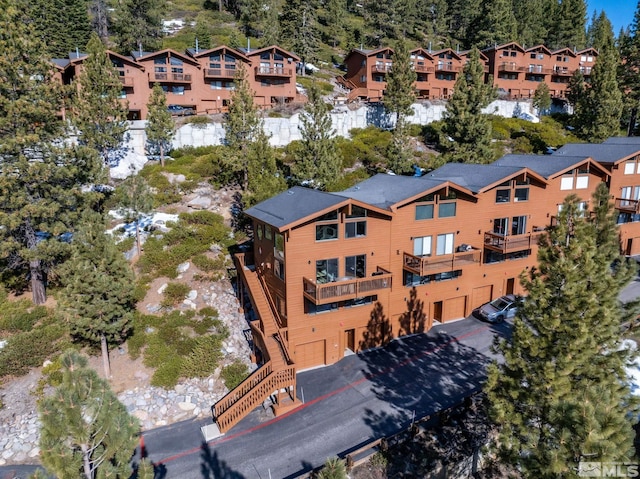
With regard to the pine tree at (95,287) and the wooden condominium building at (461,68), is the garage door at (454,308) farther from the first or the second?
the wooden condominium building at (461,68)

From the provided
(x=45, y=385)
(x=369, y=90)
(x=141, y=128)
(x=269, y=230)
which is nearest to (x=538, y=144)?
(x=369, y=90)

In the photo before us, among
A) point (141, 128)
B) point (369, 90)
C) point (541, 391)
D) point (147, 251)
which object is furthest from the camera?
point (369, 90)

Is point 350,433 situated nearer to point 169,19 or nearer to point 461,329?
point 461,329

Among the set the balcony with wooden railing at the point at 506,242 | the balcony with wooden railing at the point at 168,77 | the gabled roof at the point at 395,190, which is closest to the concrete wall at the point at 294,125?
the balcony with wooden railing at the point at 168,77

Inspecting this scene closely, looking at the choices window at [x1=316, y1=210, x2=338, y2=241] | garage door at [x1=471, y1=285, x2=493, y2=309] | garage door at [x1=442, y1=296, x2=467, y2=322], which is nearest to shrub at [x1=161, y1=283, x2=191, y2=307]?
window at [x1=316, y1=210, x2=338, y2=241]

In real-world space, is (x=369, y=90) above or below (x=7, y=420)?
above

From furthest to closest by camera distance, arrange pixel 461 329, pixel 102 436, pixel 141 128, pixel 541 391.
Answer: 1. pixel 141 128
2. pixel 461 329
3. pixel 541 391
4. pixel 102 436
